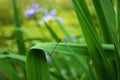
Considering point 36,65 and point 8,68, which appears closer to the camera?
point 36,65

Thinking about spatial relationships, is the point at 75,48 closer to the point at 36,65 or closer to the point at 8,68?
the point at 36,65

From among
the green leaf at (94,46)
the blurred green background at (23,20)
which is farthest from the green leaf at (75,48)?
the blurred green background at (23,20)

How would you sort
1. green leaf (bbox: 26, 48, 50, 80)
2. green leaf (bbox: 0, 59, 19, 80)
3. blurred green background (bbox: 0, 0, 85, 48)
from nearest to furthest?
1. green leaf (bbox: 26, 48, 50, 80)
2. green leaf (bbox: 0, 59, 19, 80)
3. blurred green background (bbox: 0, 0, 85, 48)

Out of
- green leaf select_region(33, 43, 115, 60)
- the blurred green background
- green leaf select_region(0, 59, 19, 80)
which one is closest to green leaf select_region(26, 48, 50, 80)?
green leaf select_region(33, 43, 115, 60)

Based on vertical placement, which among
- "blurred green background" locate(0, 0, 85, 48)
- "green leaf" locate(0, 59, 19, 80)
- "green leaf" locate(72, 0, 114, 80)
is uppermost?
"green leaf" locate(72, 0, 114, 80)

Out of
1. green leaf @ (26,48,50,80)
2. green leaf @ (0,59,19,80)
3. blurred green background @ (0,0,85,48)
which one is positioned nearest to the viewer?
green leaf @ (26,48,50,80)

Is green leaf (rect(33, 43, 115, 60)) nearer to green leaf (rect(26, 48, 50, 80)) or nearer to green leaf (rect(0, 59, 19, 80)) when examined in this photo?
green leaf (rect(26, 48, 50, 80))

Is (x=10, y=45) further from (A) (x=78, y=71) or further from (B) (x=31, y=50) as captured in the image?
(B) (x=31, y=50)

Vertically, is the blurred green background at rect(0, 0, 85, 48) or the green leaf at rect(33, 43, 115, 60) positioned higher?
the green leaf at rect(33, 43, 115, 60)

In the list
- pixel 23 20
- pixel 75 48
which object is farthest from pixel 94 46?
pixel 23 20

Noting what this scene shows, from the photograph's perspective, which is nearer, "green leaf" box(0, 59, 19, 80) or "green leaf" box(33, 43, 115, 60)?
"green leaf" box(33, 43, 115, 60)

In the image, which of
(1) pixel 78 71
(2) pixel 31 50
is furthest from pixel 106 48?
(1) pixel 78 71
